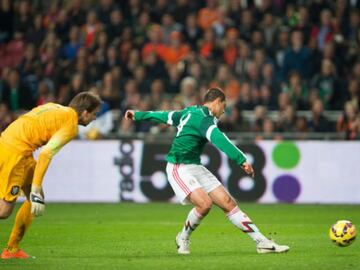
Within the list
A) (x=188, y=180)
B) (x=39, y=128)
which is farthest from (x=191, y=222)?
(x=39, y=128)

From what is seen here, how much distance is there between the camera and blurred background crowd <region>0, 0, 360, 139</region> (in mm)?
21016

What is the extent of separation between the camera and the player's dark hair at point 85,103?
33.9 ft

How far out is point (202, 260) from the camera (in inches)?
416

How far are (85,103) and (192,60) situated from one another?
38.3 feet

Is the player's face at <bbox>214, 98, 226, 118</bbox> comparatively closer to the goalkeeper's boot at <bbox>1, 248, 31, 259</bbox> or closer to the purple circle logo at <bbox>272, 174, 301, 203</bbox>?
the goalkeeper's boot at <bbox>1, 248, 31, 259</bbox>

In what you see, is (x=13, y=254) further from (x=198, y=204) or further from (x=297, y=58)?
(x=297, y=58)

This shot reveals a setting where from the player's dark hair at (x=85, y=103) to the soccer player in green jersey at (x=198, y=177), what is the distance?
4.74 ft

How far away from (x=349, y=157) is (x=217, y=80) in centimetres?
364

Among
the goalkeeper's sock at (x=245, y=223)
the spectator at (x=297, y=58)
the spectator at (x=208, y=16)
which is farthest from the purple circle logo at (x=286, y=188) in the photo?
the goalkeeper's sock at (x=245, y=223)

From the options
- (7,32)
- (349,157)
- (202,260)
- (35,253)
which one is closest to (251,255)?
(202,260)

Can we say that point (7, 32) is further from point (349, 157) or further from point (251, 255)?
point (251, 255)

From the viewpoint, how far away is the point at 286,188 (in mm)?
19844

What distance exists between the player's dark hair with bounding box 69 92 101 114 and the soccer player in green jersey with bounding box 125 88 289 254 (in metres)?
1.44

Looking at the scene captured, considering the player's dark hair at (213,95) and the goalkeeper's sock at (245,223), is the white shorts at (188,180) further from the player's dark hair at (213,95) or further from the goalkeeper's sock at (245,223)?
the player's dark hair at (213,95)
